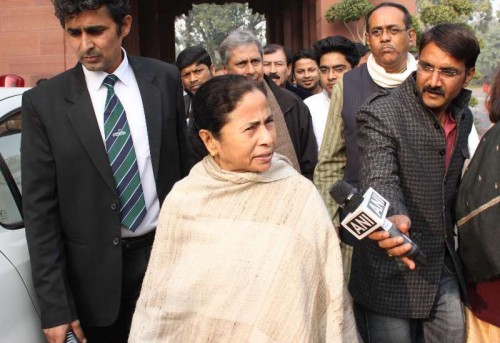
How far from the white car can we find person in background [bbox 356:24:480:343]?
1.33 meters

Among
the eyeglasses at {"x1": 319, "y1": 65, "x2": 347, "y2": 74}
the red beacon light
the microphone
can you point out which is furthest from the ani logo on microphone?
the eyeglasses at {"x1": 319, "y1": 65, "x2": 347, "y2": 74}

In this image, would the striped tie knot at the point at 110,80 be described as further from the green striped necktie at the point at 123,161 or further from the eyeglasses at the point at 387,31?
the eyeglasses at the point at 387,31

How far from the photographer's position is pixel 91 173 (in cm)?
253

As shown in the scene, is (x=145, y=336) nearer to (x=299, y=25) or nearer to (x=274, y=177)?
(x=274, y=177)

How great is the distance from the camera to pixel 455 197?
8.75 ft

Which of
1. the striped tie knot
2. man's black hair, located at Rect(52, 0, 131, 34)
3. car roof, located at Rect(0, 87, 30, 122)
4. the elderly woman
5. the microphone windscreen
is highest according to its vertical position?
man's black hair, located at Rect(52, 0, 131, 34)

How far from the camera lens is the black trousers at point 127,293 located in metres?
2.71

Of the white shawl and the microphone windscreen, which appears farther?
the white shawl

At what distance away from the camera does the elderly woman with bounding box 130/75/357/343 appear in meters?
2.24

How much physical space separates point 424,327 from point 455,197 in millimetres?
566

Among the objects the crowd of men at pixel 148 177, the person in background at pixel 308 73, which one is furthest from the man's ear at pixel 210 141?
the person in background at pixel 308 73

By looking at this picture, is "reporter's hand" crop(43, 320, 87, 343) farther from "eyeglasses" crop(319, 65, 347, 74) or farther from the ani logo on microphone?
"eyeglasses" crop(319, 65, 347, 74)

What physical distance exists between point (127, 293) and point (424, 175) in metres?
1.31

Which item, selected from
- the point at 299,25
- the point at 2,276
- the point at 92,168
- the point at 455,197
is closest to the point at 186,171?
the point at 92,168
